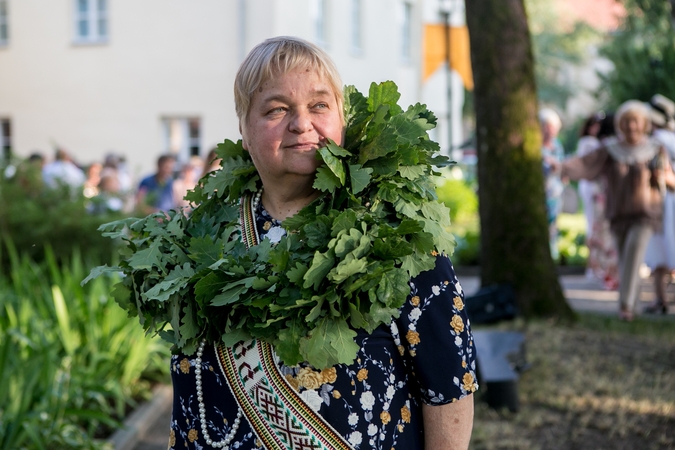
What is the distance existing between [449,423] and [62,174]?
28.1 feet

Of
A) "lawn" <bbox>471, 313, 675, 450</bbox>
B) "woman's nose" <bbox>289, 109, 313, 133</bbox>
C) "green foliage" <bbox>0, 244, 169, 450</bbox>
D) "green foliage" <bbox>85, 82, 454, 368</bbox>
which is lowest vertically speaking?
"lawn" <bbox>471, 313, 675, 450</bbox>

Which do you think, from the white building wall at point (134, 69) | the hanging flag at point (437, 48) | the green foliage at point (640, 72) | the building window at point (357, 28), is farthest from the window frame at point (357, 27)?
the hanging flag at point (437, 48)

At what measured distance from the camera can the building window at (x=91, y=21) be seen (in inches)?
780

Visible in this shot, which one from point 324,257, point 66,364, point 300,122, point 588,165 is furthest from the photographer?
point 588,165

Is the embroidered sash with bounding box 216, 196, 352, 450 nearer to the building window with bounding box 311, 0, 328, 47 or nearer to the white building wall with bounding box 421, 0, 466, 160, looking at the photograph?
the building window with bounding box 311, 0, 328, 47

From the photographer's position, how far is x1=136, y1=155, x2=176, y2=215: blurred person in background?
9.48 metres

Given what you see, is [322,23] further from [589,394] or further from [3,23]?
[589,394]

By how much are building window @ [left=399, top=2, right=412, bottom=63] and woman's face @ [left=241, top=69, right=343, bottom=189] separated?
25.0 m

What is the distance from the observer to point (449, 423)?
82.4 inches

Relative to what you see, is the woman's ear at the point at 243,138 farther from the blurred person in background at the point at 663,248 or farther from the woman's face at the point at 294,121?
the blurred person in background at the point at 663,248

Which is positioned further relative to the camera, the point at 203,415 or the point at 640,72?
the point at 640,72

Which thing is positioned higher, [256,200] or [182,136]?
[256,200]

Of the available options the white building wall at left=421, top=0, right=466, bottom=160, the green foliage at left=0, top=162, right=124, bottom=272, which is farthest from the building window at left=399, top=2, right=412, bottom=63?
the green foliage at left=0, top=162, right=124, bottom=272

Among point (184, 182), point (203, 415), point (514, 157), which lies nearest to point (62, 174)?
point (184, 182)
